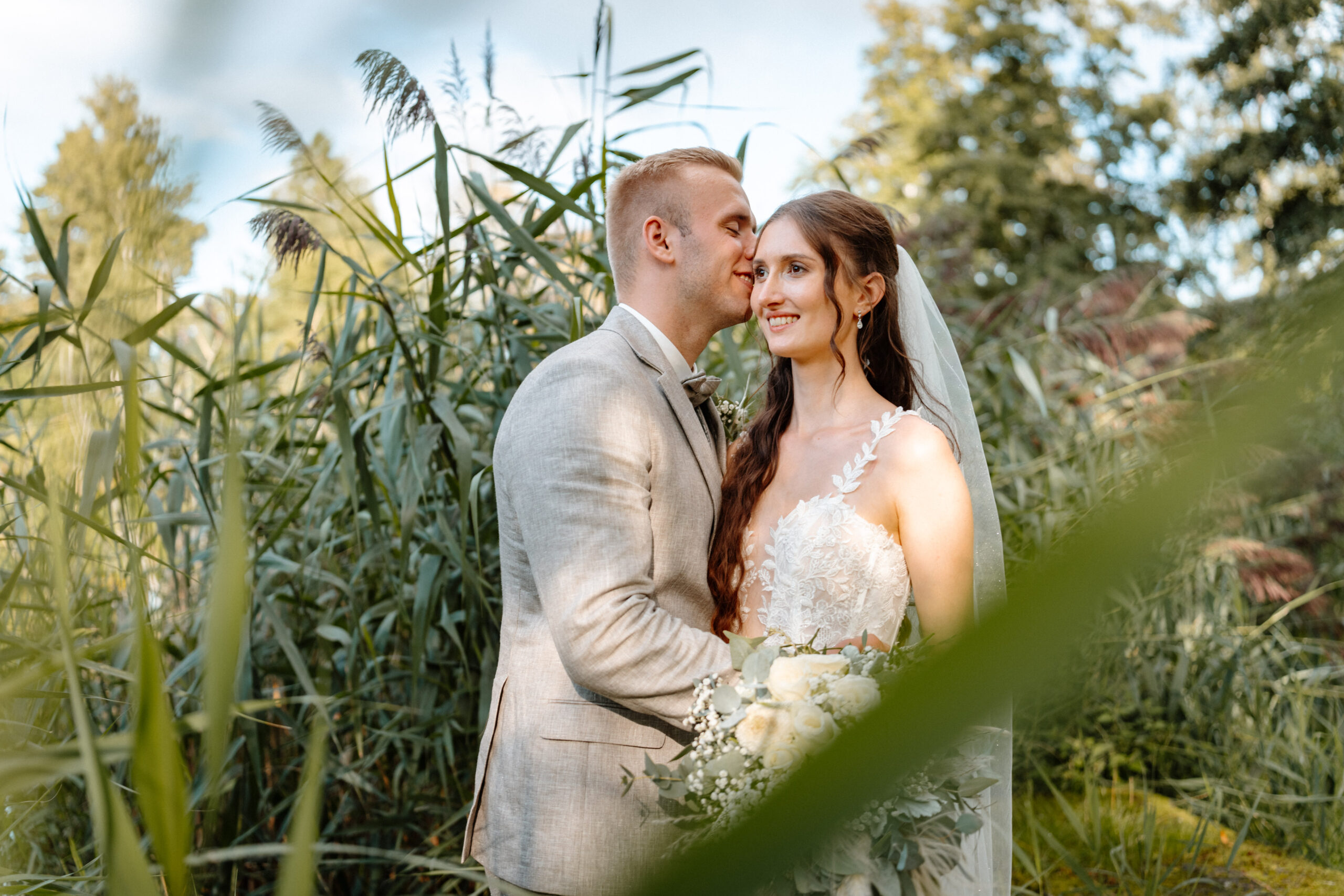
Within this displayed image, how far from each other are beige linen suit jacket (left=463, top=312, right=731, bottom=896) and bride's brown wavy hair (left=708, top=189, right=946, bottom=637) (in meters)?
0.21

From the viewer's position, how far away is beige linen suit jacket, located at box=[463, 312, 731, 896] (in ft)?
6.34

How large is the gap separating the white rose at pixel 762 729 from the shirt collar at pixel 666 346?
38.1 inches

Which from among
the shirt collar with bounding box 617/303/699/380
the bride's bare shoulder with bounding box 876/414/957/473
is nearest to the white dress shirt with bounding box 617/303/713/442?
the shirt collar with bounding box 617/303/699/380

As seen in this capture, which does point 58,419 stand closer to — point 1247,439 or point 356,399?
point 356,399

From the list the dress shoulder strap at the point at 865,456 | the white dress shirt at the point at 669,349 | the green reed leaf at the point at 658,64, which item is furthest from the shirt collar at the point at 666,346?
the green reed leaf at the point at 658,64

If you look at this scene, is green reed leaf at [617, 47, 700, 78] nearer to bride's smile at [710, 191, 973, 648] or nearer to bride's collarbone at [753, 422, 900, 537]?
bride's smile at [710, 191, 973, 648]

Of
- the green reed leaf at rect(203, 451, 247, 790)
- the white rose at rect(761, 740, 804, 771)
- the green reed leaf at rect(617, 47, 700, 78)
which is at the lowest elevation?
the white rose at rect(761, 740, 804, 771)

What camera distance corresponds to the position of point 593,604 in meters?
1.93

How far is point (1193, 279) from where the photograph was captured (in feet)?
19.8

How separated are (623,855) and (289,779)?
146 centimetres

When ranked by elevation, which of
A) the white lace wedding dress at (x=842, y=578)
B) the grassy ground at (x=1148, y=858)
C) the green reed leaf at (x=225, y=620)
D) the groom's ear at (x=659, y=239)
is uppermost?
the groom's ear at (x=659, y=239)

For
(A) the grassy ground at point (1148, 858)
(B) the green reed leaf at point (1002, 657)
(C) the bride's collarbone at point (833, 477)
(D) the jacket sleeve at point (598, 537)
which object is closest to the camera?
(B) the green reed leaf at point (1002, 657)

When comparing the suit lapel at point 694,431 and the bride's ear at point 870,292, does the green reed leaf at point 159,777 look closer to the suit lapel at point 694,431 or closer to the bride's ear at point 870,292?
the suit lapel at point 694,431

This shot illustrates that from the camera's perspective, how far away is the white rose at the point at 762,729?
168 centimetres
